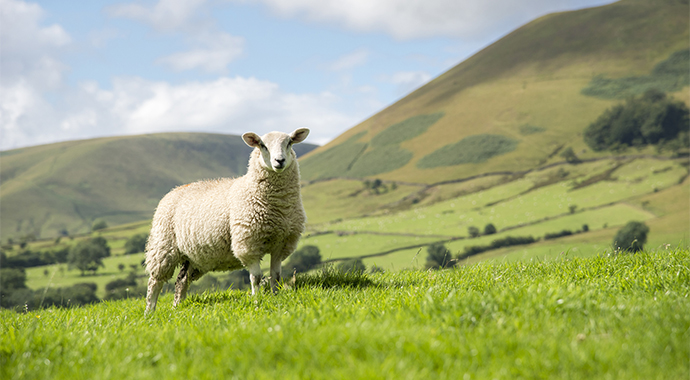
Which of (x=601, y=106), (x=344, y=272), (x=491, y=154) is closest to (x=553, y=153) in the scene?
(x=491, y=154)

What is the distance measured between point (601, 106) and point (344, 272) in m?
154

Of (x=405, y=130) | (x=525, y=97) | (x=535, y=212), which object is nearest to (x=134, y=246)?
(x=535, y=212)

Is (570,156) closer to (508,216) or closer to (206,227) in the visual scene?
(508,216)

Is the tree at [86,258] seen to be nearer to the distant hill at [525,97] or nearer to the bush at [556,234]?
the bush at [556,234]

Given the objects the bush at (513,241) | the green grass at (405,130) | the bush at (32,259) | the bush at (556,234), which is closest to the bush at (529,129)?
the green grass at (405,130)

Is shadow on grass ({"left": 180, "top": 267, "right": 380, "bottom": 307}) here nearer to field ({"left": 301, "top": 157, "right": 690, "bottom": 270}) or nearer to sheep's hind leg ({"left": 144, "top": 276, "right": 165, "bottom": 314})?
sheep's hind leg ({"left": 144, "top": 276, "right": 165, "bottom": 314})

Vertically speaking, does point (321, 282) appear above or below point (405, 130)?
below

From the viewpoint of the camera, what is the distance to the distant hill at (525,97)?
136m

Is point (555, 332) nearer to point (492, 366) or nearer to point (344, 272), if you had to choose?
point (492, 366)

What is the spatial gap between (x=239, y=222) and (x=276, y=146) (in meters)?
1.38

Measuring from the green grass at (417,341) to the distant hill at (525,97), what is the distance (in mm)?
128504

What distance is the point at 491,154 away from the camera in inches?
5300

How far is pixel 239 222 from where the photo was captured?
7473mm

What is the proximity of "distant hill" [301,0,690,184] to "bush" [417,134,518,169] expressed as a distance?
308 millimetres
